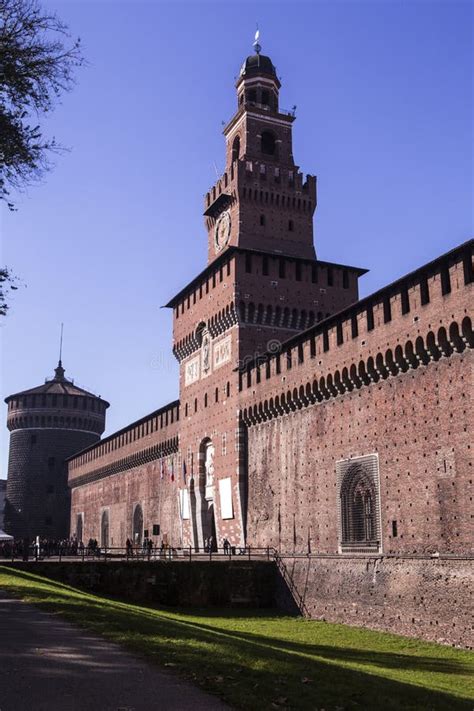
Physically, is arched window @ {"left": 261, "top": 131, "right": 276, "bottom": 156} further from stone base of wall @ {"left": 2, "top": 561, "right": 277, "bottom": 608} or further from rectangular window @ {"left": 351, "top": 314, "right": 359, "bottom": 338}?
stone base of wall @ {"left": 2, "top": 561, "right": 277, "bottom": 608}

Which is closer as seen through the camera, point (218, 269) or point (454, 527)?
point (454, 527)

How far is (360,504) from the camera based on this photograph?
24.2m

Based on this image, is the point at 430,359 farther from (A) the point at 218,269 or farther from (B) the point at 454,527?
(A) the point at 218,269

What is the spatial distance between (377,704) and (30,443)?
5552 centimetres

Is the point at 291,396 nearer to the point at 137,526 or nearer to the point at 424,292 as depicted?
the point at 424,292

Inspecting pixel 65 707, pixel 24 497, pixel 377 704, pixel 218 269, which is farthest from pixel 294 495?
pixel 24 497

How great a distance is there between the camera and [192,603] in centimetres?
2739

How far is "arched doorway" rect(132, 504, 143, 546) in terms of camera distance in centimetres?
4603

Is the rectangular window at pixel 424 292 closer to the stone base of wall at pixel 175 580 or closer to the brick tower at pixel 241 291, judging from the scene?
the brick tower at pixel 241 291

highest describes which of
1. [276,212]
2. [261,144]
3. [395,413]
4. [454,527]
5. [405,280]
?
[261,144]

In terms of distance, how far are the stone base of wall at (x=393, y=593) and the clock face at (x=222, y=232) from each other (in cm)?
1762

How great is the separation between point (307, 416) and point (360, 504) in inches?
190

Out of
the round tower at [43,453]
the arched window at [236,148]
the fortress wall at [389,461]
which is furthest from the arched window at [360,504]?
the round tower at [43,453]

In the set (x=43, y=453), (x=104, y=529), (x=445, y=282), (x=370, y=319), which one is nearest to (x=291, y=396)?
(x=370, y=319)
